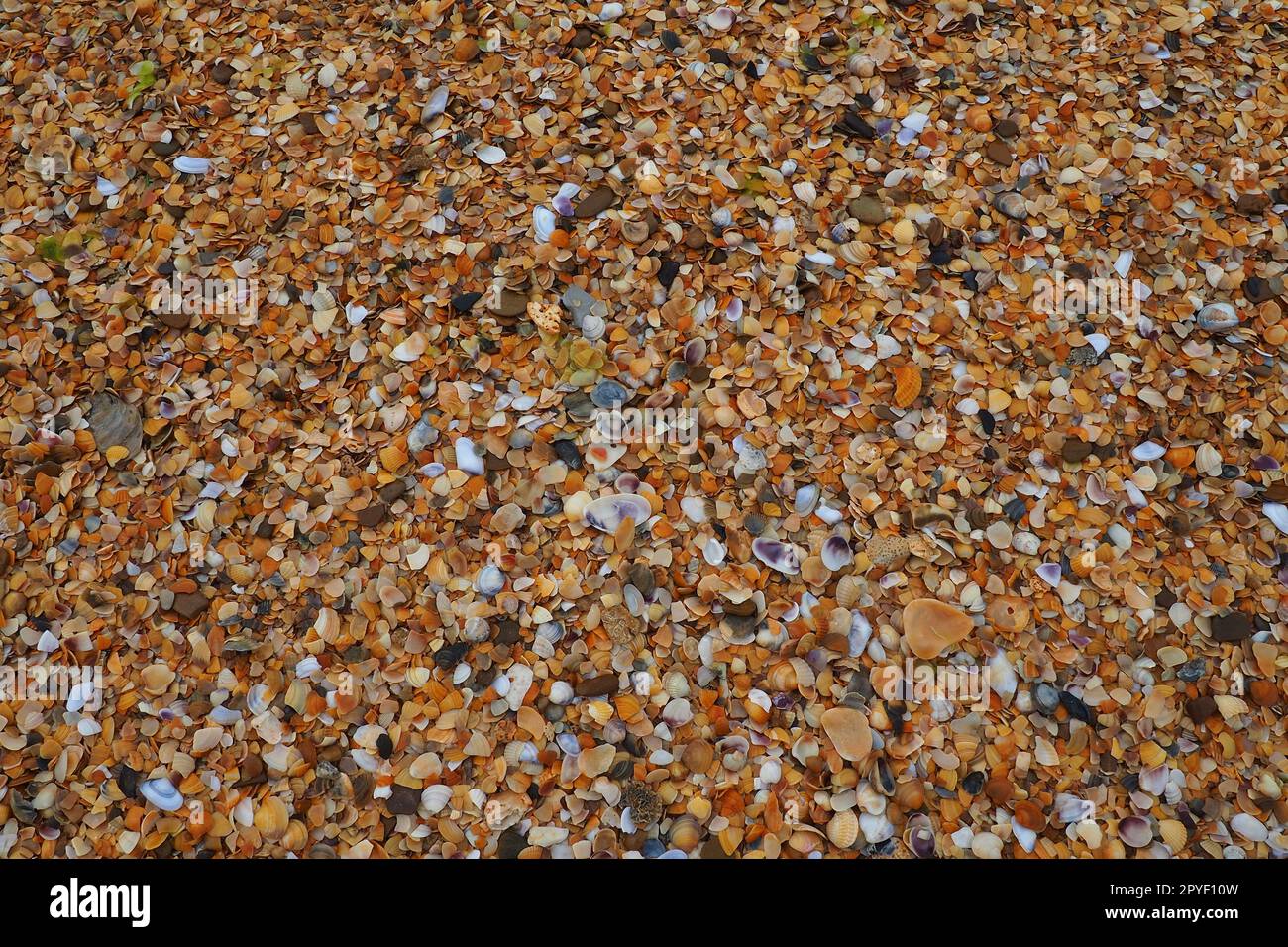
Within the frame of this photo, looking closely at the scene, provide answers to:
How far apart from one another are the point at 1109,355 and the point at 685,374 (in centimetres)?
109

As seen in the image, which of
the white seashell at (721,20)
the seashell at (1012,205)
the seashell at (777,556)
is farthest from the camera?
the white seashell at (721,20)

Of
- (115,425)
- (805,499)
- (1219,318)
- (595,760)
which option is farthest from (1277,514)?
(115,425)

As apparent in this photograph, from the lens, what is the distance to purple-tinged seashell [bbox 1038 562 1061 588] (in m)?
1.86

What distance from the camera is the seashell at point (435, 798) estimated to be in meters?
1.66

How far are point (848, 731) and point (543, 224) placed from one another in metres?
1.44

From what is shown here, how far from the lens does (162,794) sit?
1.67 meters

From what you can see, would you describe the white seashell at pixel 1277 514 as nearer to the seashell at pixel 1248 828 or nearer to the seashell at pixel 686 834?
the seashell at pixel 1248 828

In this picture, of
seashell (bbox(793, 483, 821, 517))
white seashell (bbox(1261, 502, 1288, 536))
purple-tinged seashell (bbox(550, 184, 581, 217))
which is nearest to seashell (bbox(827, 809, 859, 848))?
seashell (bbox(793, 483, 821, 517))

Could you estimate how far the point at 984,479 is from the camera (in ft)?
6.37

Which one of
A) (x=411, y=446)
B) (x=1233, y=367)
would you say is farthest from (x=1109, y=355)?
(x=411, y=446)

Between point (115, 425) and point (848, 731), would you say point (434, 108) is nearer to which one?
point (115, 425)

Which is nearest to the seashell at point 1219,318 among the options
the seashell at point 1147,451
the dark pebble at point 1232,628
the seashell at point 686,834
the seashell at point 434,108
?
the seashell at point 1147,451

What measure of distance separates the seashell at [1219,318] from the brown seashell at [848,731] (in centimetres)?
139

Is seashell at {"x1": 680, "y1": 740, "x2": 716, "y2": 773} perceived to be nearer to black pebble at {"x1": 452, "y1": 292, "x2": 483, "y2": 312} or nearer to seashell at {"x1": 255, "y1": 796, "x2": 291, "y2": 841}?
seashell at {"x1": 255, "y1": 796, "x2": 291, "y2": 841}
